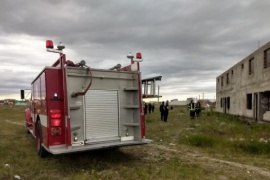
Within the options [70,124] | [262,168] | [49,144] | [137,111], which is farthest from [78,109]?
[262,168]

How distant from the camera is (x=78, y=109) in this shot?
738 centimetres

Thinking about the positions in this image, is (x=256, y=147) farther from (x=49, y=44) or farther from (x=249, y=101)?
(x=249, y=101)

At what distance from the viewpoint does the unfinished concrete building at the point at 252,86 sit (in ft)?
69.3

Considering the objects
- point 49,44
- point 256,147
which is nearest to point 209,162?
point 256,147

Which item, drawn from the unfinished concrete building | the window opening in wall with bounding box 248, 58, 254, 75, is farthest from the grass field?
the window opening in wall with bounding box 248, 58, 254, 75

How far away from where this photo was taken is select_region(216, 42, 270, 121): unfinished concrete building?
832 inches

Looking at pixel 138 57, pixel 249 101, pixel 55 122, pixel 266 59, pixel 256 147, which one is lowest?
pixel 256 147

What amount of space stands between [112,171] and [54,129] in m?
1.69

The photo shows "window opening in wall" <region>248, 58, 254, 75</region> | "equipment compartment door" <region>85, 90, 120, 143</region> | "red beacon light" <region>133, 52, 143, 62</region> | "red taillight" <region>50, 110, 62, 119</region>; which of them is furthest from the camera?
"window opening in wall" <region>248, 58, 254, 75</region>

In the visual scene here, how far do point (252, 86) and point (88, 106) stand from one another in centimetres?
1975

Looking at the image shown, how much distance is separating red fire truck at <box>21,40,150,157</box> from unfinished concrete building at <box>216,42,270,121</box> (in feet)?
48.3

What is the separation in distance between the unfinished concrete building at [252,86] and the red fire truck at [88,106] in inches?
579

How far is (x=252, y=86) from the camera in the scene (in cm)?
2419

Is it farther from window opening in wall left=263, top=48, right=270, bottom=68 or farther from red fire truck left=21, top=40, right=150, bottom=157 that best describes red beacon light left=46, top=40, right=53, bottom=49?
window opening in wall left=263, top=48, right=270, bottom=68
